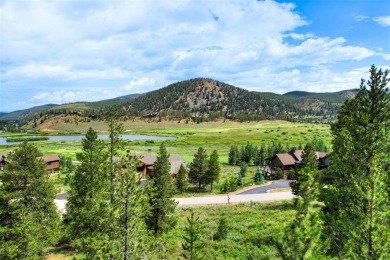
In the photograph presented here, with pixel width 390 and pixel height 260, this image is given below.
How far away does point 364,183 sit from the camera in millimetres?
13375

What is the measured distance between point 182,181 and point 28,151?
1293 inches

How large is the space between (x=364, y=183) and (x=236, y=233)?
2147cm

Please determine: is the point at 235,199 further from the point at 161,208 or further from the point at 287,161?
the point at 287,161

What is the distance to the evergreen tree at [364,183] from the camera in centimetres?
1198

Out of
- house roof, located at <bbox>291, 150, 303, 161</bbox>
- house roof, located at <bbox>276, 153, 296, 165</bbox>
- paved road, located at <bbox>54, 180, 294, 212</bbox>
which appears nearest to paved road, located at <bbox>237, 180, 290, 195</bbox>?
paved road, located at <bbox>54, 180, 294, 212</bbox>

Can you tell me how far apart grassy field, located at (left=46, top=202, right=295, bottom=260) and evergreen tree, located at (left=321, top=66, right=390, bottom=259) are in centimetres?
422

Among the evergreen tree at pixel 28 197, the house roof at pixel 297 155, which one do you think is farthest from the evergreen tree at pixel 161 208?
the house roof at pixel 297 155

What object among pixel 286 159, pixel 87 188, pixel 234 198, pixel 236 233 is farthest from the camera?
pixel 286 159

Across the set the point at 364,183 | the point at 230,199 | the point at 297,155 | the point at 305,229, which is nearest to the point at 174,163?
the point at 230,199

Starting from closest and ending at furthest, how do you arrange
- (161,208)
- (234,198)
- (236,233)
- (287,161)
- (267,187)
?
(161,208), (236,233), (234,198), (267,187), (287,161)

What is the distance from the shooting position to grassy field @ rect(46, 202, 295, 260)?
26.6m

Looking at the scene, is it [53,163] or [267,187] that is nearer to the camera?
[267,187]

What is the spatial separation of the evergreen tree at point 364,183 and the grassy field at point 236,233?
4222mm

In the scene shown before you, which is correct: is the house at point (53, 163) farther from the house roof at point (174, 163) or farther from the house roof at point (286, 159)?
the house roof at point (286, 159)
